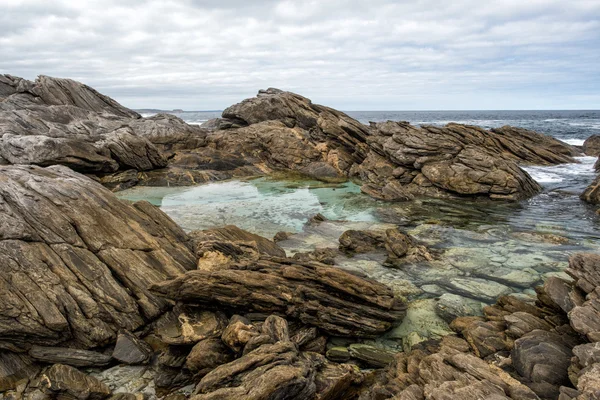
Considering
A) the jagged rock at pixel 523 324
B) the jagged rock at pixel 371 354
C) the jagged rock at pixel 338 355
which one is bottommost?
the jagged rock at pixel 338 355

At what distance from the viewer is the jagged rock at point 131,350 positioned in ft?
32.5

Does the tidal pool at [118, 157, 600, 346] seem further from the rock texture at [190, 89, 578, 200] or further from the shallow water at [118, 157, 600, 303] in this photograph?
the rock texture at [190, 89, 578, 200]

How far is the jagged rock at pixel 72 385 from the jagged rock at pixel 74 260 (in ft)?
3.77

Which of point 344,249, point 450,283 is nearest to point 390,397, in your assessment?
point 450,283

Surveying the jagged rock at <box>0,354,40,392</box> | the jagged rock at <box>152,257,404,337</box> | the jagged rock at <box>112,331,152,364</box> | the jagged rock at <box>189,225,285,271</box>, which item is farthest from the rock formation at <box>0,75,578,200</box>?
the jagged rock at <box>0,354,40,392</box>

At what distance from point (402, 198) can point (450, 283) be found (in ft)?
50.4

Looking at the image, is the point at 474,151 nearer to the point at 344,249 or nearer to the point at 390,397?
the point at 344,249

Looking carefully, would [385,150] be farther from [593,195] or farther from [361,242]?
[361,242]

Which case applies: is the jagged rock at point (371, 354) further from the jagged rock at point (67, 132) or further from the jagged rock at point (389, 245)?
the jagged rock at point (67, 132)

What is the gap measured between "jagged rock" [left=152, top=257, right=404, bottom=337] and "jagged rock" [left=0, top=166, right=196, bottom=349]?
132 cm

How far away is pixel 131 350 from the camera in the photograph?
10.1m

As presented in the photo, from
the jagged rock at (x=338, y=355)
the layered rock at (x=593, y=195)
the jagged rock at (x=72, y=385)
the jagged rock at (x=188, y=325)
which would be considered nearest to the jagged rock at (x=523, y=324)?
the jagged rock at (x=338, y=355)

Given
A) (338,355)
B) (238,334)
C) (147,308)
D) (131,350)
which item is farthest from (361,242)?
(131,350)

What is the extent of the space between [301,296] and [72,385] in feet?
19.4
